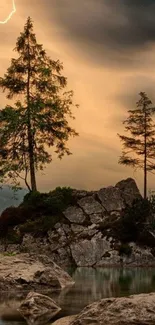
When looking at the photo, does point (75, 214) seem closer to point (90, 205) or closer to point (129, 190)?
point (90, 205)

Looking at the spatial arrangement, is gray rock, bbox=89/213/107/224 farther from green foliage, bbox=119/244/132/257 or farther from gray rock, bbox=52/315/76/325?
gray rock, bbox=52/315/76/325

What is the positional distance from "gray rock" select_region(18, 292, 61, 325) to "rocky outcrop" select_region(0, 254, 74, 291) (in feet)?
17.9

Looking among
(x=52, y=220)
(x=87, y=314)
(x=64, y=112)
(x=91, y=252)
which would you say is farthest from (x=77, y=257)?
(x=87, y=314)

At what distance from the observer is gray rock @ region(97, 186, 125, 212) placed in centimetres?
4494

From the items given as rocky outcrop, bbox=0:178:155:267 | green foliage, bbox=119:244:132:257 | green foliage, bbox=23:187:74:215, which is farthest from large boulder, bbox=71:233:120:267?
green foliage, bbox=23:187:74:215

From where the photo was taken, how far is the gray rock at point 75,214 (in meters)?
43.2

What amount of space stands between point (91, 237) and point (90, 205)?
14.0ft

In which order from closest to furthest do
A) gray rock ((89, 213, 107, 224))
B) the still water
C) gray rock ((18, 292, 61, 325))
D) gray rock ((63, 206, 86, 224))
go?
1. gray rock ((18, 292, 61, 325))
2. the still water
3. gray rock ((89, 213, 107, 224))
4. gray rock ((63, 206, 86, 224))

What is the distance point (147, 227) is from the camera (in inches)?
1641

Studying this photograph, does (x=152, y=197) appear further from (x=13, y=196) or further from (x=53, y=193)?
(x=13, y=196)

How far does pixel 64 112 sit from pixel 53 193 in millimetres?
9469

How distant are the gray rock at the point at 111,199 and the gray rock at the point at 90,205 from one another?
56 centimetres

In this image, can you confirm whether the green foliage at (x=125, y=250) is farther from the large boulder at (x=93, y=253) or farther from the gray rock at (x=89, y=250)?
the gray rock at (x=89, y=250)

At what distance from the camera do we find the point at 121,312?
10781mm
